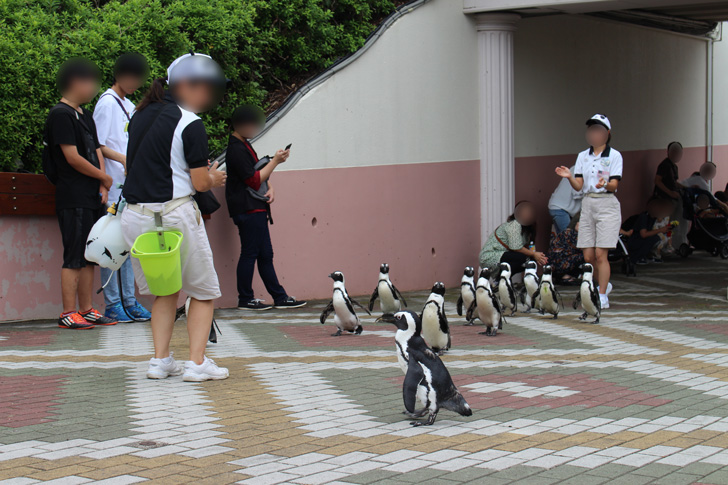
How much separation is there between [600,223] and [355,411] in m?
5.87

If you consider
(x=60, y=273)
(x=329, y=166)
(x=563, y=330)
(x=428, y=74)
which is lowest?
(x=563, y=330)

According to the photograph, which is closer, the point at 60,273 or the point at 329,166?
the point at 60,273

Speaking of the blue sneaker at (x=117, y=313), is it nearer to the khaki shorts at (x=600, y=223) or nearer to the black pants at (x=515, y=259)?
the khaki shorts at (x=600, y=223)

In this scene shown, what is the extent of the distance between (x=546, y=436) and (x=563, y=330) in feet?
14.5

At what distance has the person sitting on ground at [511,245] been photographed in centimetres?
1289

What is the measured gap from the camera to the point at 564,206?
1490 cm

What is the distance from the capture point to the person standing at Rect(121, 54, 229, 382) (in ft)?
20.6

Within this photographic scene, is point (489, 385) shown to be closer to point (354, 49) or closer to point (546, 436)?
point (546, 436)

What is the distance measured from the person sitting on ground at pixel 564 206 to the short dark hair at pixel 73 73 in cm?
801

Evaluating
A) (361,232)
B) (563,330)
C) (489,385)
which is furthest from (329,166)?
(489,385)

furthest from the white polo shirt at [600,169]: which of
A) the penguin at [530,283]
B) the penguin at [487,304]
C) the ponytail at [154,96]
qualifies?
the ponytail at [154,96]

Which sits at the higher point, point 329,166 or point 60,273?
point 329,166

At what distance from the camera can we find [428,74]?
1313 centimetres

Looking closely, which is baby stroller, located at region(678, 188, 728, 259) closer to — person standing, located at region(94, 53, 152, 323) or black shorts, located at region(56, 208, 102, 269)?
person standing, located at region(94, 53, 152, 323)
